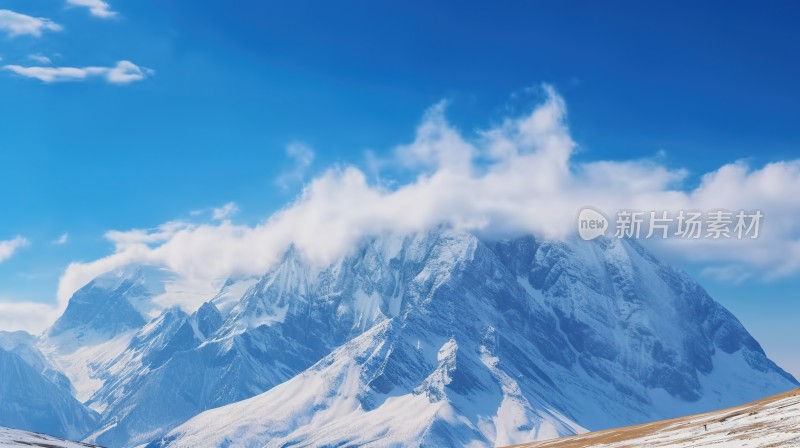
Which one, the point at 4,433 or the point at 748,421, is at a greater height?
the point at 748,421

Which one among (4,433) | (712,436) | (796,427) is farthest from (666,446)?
(4,433)

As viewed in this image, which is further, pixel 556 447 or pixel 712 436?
pixel 556 447

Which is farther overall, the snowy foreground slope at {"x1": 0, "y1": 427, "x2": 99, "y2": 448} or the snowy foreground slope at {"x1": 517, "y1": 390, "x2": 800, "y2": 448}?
the snowy foreground slope at {"x1": 0, "y1": 427, "x2": 99, "y2": 448}

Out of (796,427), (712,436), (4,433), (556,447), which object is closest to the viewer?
(796,427)

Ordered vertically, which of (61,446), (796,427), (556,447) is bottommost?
(61,446)

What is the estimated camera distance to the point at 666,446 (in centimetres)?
11575

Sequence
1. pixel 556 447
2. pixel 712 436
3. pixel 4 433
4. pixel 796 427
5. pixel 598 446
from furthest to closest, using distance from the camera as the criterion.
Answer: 1. pixel 556 447
2. pixel 4 433
3. pixel 598 446
4. pixel 712 436
5. pixel 796 427

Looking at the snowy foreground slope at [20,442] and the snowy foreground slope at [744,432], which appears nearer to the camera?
the snowy foreground slope at [744,432]

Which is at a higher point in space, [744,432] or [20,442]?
[744,432]

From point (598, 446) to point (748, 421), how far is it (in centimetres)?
2706

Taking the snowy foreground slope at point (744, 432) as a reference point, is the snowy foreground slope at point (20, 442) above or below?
below

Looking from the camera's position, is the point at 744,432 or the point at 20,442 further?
the point at 20,442

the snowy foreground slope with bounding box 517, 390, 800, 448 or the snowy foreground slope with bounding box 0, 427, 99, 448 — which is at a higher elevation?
the snowy foreground slope with bounding box 517, 390, 800, 448

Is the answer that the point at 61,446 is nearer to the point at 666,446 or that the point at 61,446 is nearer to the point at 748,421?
the point at 666,446
